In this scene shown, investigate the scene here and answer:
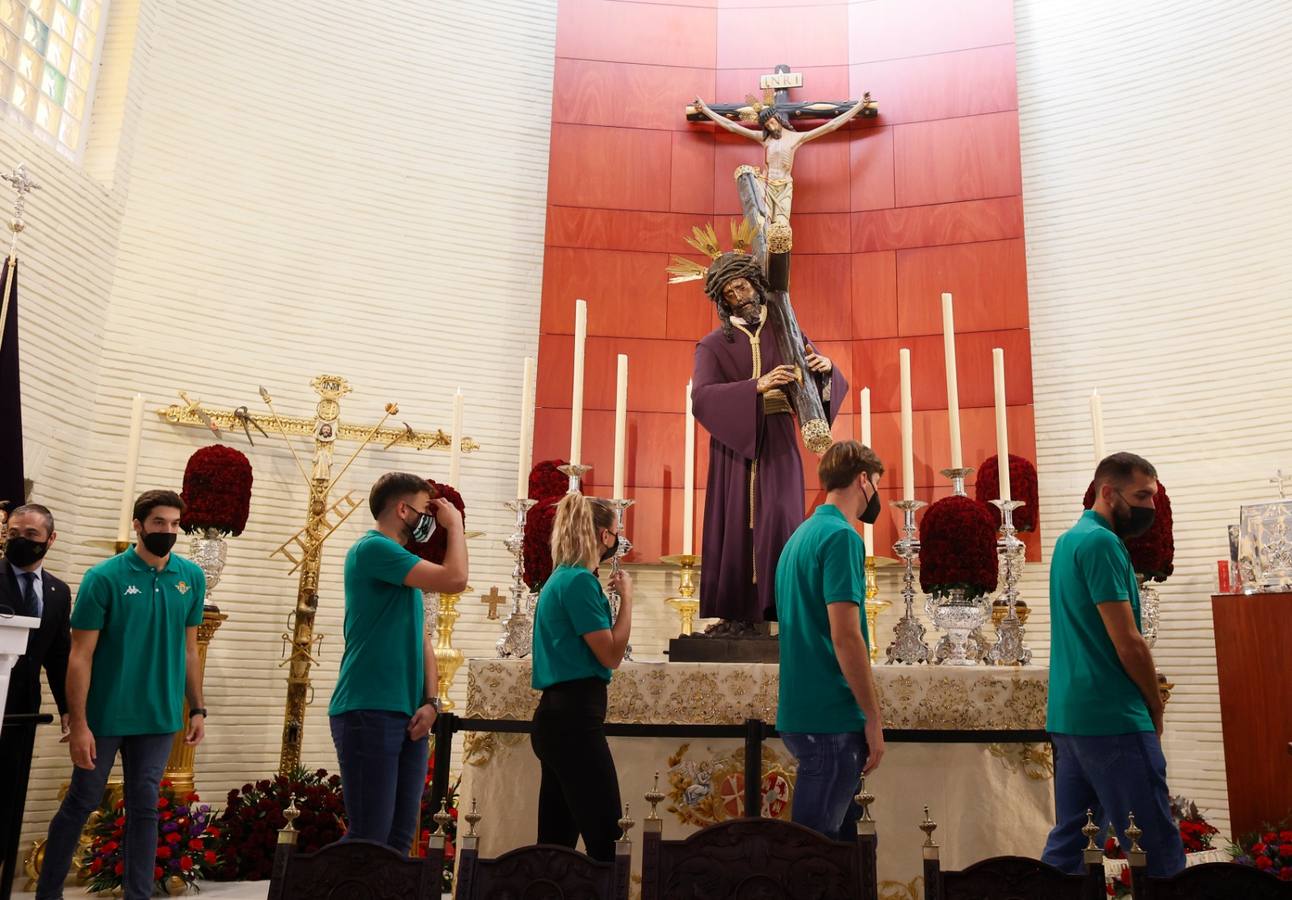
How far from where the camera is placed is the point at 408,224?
7516 millimetres

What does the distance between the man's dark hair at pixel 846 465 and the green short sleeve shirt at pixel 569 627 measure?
0.76m

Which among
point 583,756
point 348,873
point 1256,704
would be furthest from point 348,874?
point 1256,704

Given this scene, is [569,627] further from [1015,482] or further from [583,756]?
[1015,482]

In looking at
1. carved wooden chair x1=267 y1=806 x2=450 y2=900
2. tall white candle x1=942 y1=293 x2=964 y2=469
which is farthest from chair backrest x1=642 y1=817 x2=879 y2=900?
tall white candle x1=942 y1=293 x2=964 y2=469

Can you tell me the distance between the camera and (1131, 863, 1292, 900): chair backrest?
2016 millimetres

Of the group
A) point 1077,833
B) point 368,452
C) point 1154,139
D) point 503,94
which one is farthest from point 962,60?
point 1077,833

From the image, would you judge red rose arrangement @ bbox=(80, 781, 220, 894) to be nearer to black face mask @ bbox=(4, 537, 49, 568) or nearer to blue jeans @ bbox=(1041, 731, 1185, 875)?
black face mask @ bbox=(4, 537, 49, 568)

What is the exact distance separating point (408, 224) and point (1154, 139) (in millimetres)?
5162

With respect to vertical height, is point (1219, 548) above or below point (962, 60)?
below

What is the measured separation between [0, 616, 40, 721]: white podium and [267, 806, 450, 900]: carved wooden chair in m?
1.26

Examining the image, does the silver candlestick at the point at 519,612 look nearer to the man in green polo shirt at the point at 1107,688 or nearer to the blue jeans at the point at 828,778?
the blue jeans at the point at 828,778

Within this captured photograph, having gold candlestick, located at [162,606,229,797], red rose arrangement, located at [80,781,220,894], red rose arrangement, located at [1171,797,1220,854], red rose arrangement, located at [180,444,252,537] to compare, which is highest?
red rose arrangement, located at [180,444,252,537]

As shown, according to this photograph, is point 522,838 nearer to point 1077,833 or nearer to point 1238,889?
point 1077,833

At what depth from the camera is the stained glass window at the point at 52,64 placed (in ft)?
19.7
